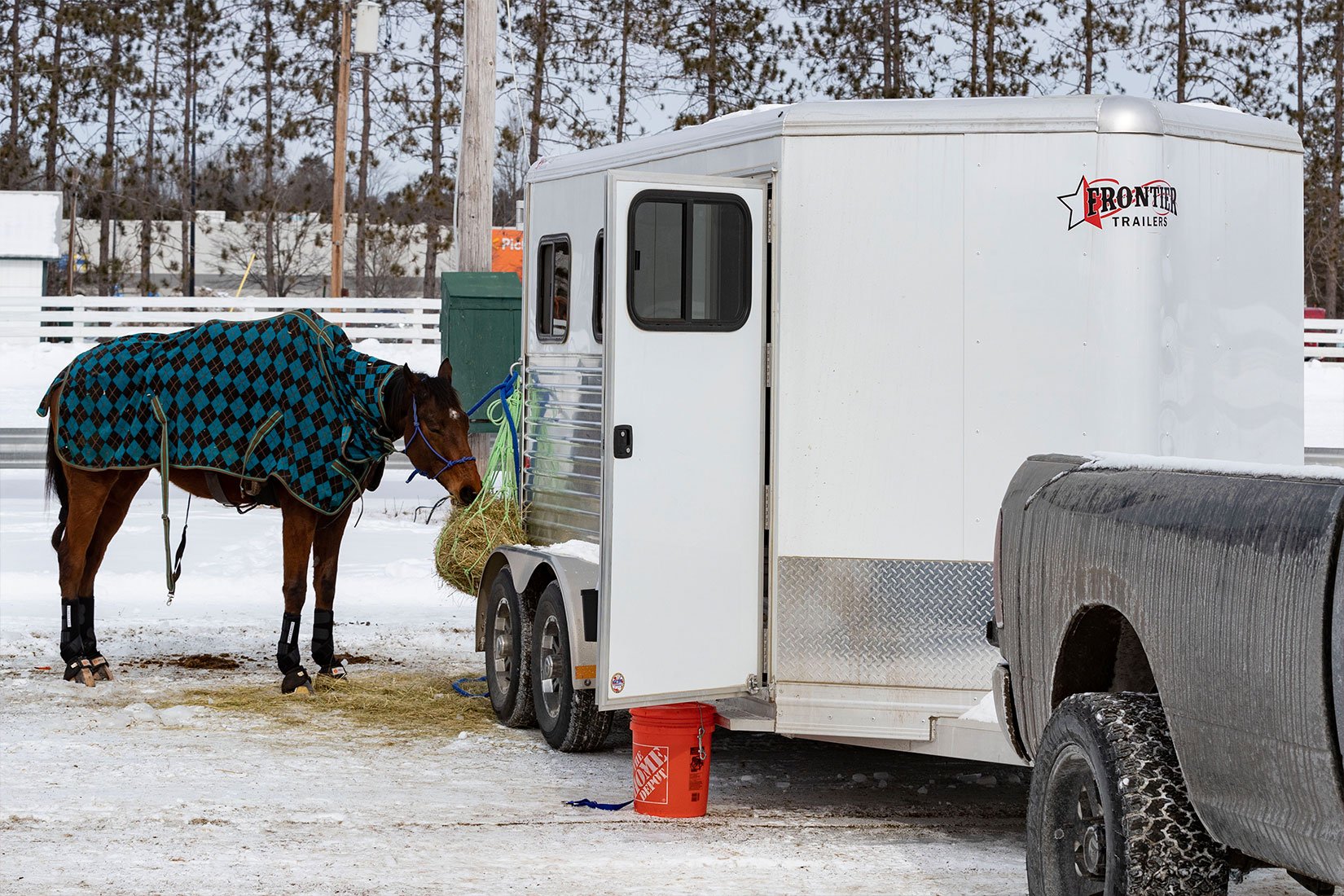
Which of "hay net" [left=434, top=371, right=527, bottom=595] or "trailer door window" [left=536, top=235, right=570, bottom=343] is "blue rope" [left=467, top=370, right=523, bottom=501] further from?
"trailer door window" [left=536, top=235, right=570, bottom=343]

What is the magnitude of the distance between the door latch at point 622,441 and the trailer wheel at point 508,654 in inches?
81.6

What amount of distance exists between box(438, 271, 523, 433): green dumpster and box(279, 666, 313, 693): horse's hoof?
12.8 ft

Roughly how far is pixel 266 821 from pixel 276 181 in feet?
143

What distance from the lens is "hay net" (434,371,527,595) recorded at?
891 cm

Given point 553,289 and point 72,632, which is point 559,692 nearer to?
point 553,289

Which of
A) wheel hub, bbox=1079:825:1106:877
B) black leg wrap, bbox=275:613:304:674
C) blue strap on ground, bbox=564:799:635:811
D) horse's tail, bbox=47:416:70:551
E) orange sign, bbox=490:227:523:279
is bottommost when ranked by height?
blue strap on ground, bbox=564:799:635:811

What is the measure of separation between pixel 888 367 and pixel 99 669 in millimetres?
5331

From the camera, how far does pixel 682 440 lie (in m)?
6.50

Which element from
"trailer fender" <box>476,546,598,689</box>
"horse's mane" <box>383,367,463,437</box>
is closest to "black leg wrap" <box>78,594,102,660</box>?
"horse's mane" <box>383,367,463,437</box>

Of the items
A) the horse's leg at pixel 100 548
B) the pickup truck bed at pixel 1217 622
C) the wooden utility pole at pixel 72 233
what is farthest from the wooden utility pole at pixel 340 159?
the pickup truck bed at pixel 1217 622

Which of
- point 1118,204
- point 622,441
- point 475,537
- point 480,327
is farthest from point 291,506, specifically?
point 1118,204

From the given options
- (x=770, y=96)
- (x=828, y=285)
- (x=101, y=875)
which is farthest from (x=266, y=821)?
(x=770, y=96)

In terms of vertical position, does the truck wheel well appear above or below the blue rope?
below

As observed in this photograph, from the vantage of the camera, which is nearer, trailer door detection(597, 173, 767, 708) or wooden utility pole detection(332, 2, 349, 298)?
trailer door detection(597, 173, 767, 708)
